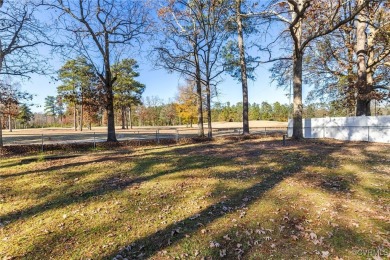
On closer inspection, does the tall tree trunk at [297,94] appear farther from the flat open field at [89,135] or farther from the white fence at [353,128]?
the flat open field at [89,135]

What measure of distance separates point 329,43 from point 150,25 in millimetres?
12177

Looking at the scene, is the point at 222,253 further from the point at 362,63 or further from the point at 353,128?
the point at 362,63

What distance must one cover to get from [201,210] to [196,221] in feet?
1.35

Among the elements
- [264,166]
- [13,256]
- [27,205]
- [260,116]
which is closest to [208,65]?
[264,166]

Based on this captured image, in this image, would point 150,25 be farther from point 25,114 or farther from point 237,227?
point 25,114

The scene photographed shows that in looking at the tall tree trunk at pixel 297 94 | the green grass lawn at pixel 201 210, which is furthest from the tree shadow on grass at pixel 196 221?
the tall tree trunk at pixel 297 94

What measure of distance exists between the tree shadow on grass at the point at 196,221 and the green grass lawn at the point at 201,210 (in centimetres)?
2

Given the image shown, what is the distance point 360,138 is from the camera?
13.5 m

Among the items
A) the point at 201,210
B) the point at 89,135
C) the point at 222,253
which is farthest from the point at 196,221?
the point at 89,135

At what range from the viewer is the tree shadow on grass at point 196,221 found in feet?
11.7

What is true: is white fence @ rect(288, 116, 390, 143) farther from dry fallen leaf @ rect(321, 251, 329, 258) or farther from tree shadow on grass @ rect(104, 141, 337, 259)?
dry fallen leaf @ rect(321, 251, 329, 258)

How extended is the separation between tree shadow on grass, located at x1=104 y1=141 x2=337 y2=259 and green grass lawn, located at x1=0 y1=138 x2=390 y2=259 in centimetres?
2

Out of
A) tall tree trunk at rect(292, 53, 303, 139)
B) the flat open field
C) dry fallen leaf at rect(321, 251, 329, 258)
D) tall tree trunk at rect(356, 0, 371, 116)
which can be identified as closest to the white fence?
tall tree trunk at rect(356, 0, 371, 116)

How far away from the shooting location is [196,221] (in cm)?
427
